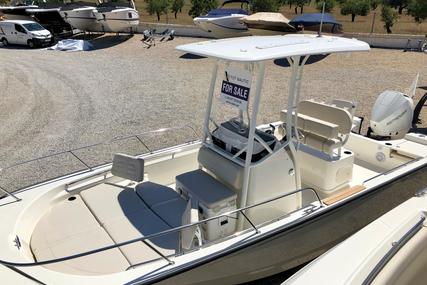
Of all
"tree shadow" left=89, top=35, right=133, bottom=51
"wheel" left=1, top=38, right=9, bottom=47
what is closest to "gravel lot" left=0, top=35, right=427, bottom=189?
"tree shadow" left=89, top=35, right=133, bottom=51

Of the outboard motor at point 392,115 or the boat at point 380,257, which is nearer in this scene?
the boat at point 380,257

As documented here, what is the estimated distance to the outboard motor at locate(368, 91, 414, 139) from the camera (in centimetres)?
558

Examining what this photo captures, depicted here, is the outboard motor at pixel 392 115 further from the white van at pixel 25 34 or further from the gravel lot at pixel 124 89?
the white van at pixel 25 34

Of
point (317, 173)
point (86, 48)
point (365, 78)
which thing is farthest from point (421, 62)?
point (86, 48)

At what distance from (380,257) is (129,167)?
8.28 ft

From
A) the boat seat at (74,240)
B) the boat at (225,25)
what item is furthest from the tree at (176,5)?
the boat seat at (74,240)

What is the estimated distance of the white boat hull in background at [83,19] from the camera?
2025cm

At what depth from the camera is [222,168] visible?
3.54 metres

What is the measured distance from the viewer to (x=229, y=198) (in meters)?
3.32

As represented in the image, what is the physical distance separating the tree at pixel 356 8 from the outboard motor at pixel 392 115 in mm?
37022

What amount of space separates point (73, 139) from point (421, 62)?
12.6m

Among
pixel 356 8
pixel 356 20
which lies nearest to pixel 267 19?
pixel 356 8

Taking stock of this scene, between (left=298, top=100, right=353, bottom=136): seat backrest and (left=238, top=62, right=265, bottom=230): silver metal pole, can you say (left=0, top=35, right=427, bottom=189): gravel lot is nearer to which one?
(left=298, top=100, right=353, bottom=136): seat backrest

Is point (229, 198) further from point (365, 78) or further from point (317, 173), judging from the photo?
point (365, 78)
